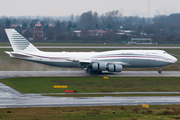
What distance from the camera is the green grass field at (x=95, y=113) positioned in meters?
24.2

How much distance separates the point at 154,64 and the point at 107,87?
17.6 metres

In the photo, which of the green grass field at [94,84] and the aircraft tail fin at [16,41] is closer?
the green grass field at [94,84]

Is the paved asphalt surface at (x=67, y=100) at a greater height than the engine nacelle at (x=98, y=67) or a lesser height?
lesser

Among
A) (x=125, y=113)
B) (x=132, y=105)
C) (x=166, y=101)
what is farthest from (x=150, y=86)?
(x=125, y=113)

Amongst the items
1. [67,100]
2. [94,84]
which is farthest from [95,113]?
[94,84]

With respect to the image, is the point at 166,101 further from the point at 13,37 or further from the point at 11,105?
the point at 13,37

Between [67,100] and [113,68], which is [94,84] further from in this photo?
[67,100]

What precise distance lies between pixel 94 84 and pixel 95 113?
1563 cm

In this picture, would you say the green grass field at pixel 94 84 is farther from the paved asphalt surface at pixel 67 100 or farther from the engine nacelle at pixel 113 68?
the paved asphalt surface at pixel 67 100

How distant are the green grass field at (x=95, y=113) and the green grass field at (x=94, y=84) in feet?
29.5

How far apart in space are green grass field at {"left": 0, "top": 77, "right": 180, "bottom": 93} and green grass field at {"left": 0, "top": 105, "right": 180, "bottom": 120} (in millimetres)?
8978

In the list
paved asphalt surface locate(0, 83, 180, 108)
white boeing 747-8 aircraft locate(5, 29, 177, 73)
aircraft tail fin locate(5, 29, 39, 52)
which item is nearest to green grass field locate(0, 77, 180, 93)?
paved asphalt surface locate(0, 83, 180, 108)

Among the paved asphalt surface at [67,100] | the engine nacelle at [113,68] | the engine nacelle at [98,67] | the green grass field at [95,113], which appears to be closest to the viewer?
the green grass field at [95,113]

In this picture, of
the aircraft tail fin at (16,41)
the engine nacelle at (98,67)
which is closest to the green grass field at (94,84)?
the engine nacelle at (98,67)
